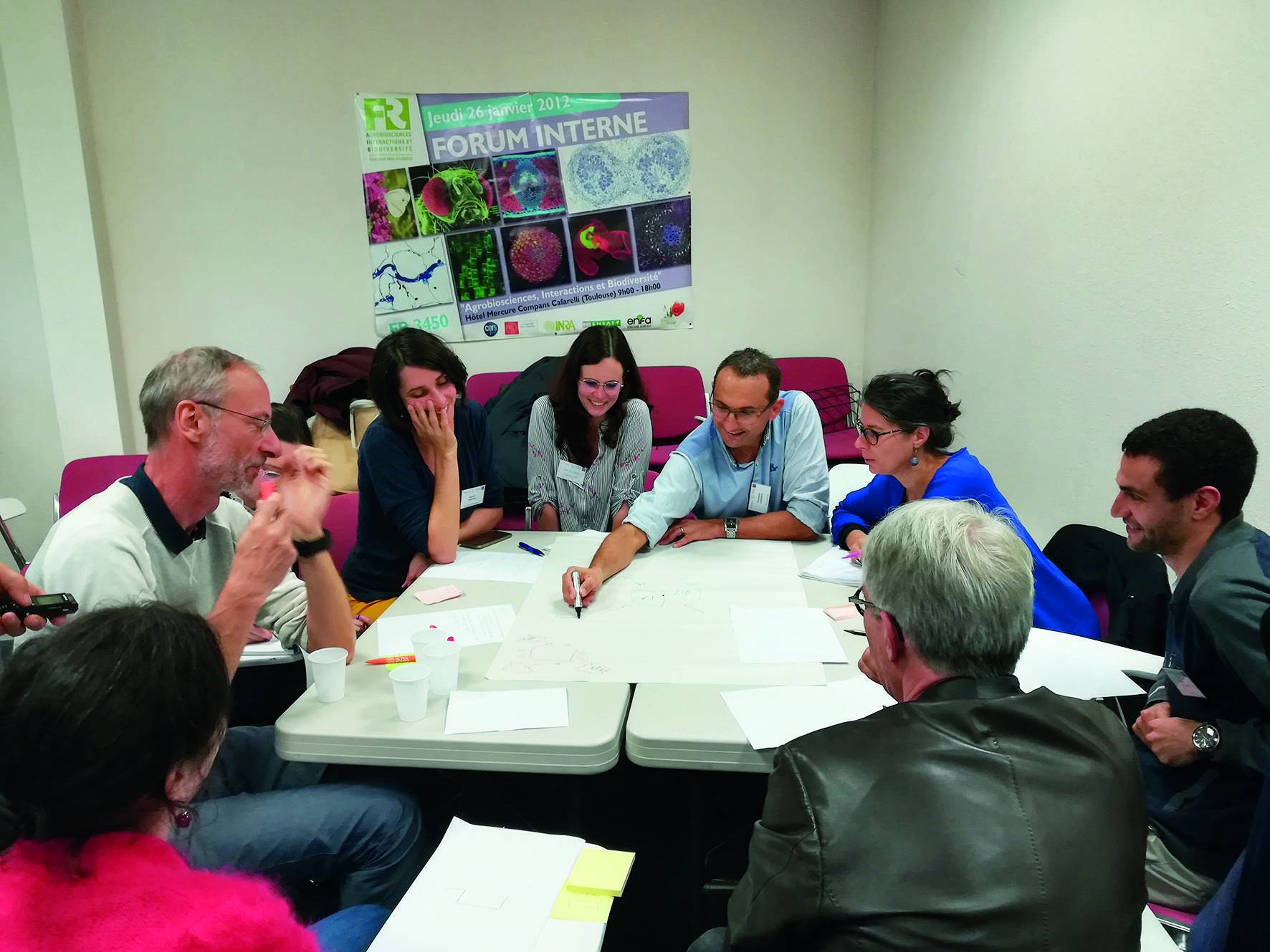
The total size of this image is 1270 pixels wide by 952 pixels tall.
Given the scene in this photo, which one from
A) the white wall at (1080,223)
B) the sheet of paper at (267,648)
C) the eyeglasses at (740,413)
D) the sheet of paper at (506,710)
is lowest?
the sheet of paper at (267,648)

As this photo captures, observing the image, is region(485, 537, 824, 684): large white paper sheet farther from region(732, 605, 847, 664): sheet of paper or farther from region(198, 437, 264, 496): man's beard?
region(198, 437, 264, 496): man's beard

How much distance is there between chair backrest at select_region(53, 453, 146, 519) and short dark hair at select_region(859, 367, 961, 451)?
3.07 m

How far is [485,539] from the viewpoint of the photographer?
100.0 inches

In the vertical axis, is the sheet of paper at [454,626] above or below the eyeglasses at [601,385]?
below

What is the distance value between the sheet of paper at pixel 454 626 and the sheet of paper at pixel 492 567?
8.4 inches

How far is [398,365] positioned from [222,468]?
742 millimetres

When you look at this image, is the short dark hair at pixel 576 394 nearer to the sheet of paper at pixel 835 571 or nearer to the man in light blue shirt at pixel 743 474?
the man in light blue shirt at pixel 743 474

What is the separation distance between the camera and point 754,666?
1.65 metres

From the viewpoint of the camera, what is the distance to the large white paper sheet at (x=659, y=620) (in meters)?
1.63

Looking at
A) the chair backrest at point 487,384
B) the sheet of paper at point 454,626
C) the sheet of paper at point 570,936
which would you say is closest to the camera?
the sheet of paper at point 570,936

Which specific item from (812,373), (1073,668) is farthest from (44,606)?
(812,373)

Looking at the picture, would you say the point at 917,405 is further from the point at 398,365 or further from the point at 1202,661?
the point at 398,365

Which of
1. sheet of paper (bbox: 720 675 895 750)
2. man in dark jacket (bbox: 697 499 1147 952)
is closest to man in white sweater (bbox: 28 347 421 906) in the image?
sheet of paper (bbox: 720 675 895 750)

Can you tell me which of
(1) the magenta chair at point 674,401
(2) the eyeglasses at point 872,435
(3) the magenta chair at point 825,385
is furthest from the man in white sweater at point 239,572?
(3) the magenta chair at point 825,385
